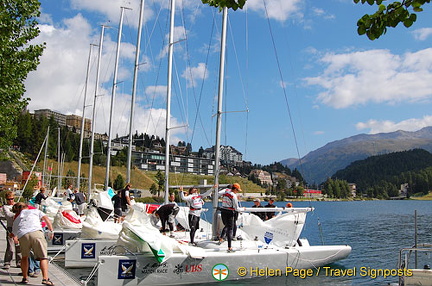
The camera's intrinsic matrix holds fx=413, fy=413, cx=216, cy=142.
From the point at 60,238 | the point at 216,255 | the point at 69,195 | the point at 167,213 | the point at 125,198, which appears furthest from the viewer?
the point at 69,195

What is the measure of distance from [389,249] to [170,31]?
1824 cm

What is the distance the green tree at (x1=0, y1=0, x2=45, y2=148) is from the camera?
15492mm

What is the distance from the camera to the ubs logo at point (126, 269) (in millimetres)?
11117

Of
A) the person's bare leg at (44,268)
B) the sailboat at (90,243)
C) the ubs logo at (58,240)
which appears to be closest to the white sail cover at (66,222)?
the ubs logo at (58,240)

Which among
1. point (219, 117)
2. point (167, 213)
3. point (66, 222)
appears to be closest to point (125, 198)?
point (66, 222)

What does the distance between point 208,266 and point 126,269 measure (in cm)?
254

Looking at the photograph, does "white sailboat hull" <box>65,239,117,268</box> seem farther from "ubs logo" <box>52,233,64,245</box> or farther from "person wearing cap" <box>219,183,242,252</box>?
"person wearing cap" <box>219,183,242,252</box>

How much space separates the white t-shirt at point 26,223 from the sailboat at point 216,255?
231 centimetres

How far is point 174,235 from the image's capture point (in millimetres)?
15711

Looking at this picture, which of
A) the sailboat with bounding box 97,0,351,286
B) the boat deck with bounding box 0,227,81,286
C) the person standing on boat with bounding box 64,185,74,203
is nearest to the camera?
the boat deck with bounding box 0,227,81,286

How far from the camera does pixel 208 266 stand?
12.4m

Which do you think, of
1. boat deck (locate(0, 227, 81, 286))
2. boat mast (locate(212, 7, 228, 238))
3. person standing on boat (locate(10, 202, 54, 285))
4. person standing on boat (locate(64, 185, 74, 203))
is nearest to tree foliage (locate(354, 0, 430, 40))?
person standing on boat (locate(10, 202, 54, 285))

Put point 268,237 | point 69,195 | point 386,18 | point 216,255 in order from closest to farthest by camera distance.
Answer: point 386,18 → point 216,255 → point 268,237 → point 69,195

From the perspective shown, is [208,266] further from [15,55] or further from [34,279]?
[15,55]
